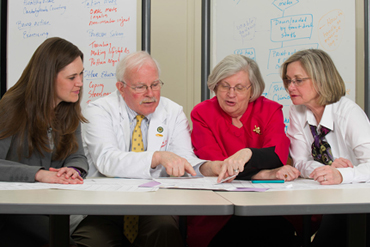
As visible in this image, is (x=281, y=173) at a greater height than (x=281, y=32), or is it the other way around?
(x=281, y=32)

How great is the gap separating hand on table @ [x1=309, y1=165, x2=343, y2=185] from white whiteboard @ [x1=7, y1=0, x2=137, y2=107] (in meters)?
2.14

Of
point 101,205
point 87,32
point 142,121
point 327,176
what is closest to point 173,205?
point 101,205

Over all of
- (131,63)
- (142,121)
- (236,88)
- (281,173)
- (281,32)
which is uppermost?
(281,32)

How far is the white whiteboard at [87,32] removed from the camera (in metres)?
3.13

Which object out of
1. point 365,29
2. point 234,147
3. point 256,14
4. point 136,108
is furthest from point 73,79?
point 365,29

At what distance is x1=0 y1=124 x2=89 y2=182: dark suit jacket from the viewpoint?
1385 millimetres

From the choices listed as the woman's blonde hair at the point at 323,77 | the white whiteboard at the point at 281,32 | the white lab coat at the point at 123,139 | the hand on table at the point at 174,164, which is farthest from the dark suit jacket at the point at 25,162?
the white whiteboard at the point at 281,32

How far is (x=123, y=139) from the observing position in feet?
6.77

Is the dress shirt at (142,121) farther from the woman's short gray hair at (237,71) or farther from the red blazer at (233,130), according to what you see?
the woman's short gray hair at (237,71)

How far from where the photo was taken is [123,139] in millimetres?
2064

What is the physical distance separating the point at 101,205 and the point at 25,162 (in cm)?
99

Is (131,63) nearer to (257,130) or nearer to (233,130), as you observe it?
(233,130)

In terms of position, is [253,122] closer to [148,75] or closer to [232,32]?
[148,75]

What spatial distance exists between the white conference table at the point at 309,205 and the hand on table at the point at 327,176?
28 centimetres
